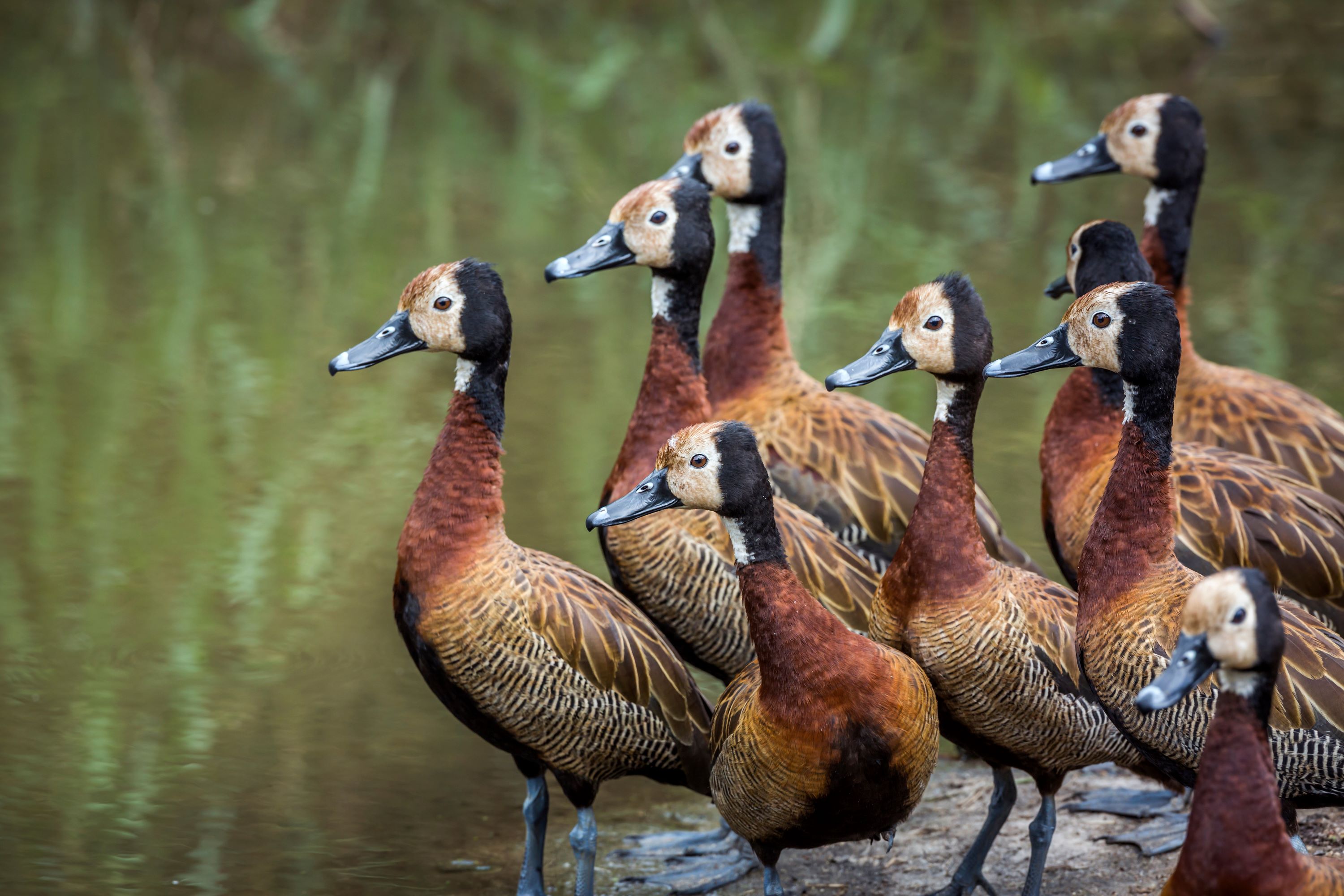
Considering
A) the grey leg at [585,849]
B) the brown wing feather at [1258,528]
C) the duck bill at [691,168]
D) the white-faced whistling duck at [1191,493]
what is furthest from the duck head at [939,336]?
the duck bill at [691,168]

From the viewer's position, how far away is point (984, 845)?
5.67 metres

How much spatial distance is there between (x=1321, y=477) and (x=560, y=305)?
20.4 ft

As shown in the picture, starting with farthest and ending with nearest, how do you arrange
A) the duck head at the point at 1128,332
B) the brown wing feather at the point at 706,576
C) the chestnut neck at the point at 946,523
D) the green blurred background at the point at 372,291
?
the green blurred background at the point at 372,291 < the brown wing feather at the point at 706,576 < the chestnut neck at the point at 946,523 < the duck head at the point at 1128,332

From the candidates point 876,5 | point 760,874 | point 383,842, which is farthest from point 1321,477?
point 876,5

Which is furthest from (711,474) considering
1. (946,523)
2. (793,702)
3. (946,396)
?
(946,396)

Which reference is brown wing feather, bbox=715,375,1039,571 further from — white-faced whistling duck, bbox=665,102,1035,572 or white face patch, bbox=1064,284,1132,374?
white face patch, bbox=1064,284,1132,374

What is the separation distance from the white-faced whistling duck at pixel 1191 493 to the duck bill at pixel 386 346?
2.44 meters

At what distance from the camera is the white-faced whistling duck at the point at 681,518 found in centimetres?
603

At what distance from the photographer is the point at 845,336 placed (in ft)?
35.8

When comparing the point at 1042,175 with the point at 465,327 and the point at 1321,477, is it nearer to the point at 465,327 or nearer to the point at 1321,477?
the point at 1321,477

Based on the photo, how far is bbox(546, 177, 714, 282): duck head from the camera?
6473mm

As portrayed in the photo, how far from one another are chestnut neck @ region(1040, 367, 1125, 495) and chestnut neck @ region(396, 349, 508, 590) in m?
2.19

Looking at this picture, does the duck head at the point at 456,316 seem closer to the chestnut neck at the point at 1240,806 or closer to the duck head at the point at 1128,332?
→ the duck head at the point at 1128,332

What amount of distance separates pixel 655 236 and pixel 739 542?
5.77 feet
